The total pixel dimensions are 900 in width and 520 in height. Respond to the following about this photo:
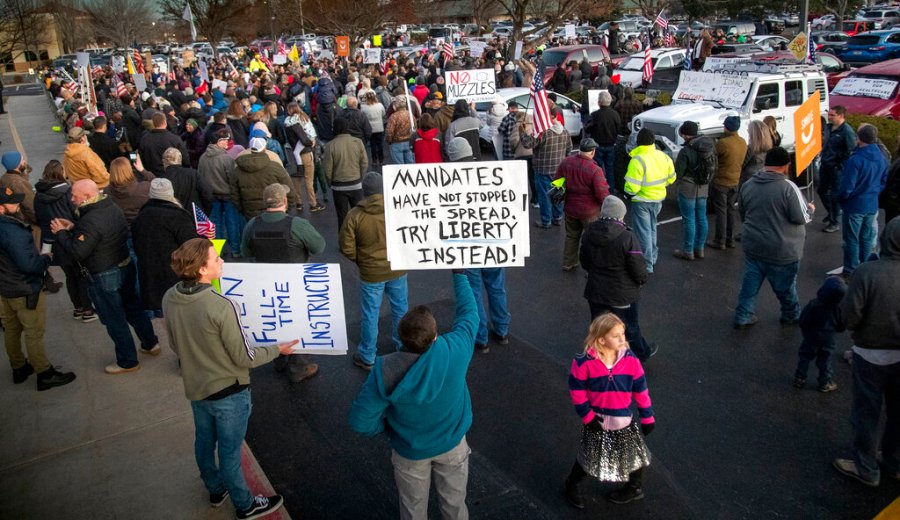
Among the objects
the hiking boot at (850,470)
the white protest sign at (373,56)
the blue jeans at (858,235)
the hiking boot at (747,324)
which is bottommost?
the hiking boot at (850,470)

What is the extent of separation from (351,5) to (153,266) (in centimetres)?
3221

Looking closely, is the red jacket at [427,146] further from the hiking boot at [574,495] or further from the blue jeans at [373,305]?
the hiking boot at [574,495]

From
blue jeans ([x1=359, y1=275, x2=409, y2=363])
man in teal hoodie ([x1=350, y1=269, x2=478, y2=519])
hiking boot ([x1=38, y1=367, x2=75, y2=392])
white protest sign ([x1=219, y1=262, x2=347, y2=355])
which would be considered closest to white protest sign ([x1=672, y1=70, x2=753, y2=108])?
blue jeans ([x1=359, y1=275, x2=409, y2=363])

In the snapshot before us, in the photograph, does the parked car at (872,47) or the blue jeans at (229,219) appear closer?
the blue jeans at (229,219)

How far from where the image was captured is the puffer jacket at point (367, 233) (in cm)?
593

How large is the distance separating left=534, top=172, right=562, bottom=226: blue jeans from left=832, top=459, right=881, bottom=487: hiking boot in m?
5.84

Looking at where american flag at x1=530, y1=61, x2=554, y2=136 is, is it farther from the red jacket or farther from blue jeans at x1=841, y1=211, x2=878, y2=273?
blue jeans at x1=841, y1=211, x2=878, y2=273

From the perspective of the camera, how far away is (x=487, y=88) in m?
14.3

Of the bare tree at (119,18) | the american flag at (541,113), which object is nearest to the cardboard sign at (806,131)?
the american flag at (541,113)

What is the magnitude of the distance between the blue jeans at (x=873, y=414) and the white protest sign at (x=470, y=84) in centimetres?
1056

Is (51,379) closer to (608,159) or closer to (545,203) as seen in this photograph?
(545,203)

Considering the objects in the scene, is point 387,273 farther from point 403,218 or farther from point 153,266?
point 153,266

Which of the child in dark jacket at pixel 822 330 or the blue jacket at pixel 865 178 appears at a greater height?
the blue jacket at pixel 865 178

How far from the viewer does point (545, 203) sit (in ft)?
33.8
